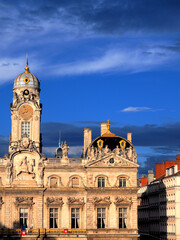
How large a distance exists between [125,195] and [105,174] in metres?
4.93

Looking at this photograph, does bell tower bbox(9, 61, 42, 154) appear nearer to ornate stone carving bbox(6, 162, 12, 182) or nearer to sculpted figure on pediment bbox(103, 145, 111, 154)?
ornate stone carving bbox(6, 162, 12, 182)

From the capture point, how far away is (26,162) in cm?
11438

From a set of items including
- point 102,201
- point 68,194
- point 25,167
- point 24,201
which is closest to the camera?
point 24,201

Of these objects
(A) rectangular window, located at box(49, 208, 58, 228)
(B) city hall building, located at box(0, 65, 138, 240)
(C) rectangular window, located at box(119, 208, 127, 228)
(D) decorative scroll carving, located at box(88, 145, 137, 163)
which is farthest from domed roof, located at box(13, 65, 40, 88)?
(C) rectangular window, located at box(119, 208, 127, 228)

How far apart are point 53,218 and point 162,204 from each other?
25.2 meters

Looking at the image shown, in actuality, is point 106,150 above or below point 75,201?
above

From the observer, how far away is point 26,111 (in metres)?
119

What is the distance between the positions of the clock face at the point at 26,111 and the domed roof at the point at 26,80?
4201mm

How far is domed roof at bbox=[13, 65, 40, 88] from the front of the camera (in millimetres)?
120312

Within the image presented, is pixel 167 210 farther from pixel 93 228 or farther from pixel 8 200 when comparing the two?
pixel 8 200

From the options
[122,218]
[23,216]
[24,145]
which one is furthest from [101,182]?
[24,145]

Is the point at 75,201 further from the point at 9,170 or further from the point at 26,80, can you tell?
the point at 26,80

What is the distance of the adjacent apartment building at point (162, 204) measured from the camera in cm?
11912

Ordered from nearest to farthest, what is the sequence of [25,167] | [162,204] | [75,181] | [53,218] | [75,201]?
[53,218], [75,201], [25,167], [75,181], [162,204]
